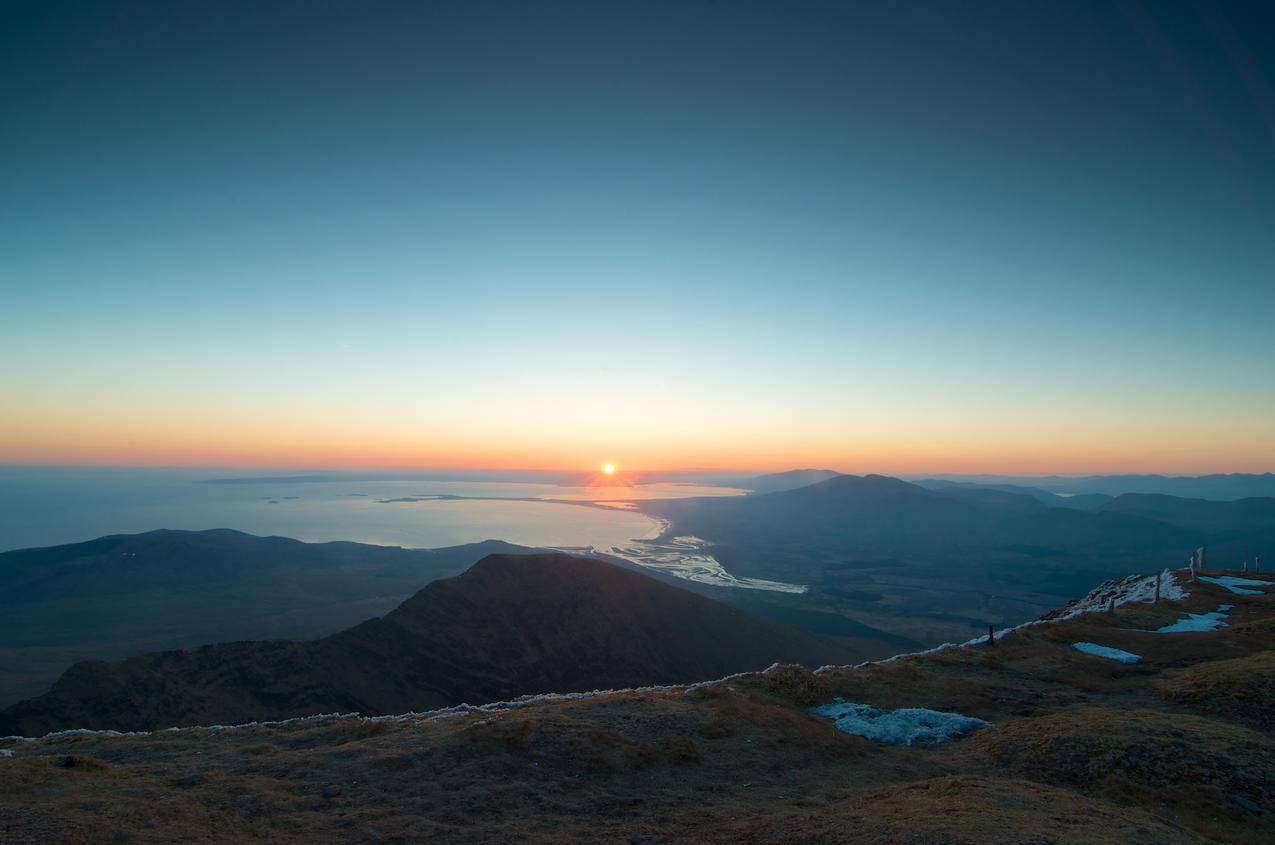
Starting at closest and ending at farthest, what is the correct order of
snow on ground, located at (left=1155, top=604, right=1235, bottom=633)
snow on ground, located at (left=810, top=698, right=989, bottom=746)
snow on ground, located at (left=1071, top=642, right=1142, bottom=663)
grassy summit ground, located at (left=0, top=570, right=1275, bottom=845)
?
grassy summit ground, located at (left=0, top=570, right=1275, bottom=845)
snow on ground, located at (left=810, top=698, right=989, bottom=746)
snow on ground, located at (left=1071, top=642, right=1142, bottom=663)
snow on ground, located at (left=1155, top=604, right=1235, bottom=633)

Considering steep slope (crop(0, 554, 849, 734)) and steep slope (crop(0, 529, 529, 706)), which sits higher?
steep slope (crop(0, 554, 849, 734))

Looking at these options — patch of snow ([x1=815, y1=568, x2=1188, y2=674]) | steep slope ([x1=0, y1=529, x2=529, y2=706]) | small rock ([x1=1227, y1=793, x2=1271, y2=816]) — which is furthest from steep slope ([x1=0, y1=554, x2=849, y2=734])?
small rock ([x1=1227, y1=793, x2=1271, y2=816])

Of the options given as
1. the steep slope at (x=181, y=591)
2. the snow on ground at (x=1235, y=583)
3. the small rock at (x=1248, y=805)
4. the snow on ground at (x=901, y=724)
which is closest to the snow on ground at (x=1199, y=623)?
the snow on ground at (x=1235, y=583)

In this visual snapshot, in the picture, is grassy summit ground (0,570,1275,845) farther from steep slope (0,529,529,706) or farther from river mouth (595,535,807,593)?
river mouth (595,535,807,593)

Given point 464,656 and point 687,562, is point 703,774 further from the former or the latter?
point 687,562

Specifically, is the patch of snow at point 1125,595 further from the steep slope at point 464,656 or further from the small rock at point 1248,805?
the steep slope at point 464,656

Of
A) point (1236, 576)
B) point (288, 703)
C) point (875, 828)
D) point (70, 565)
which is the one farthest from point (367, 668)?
point (70, 565)
